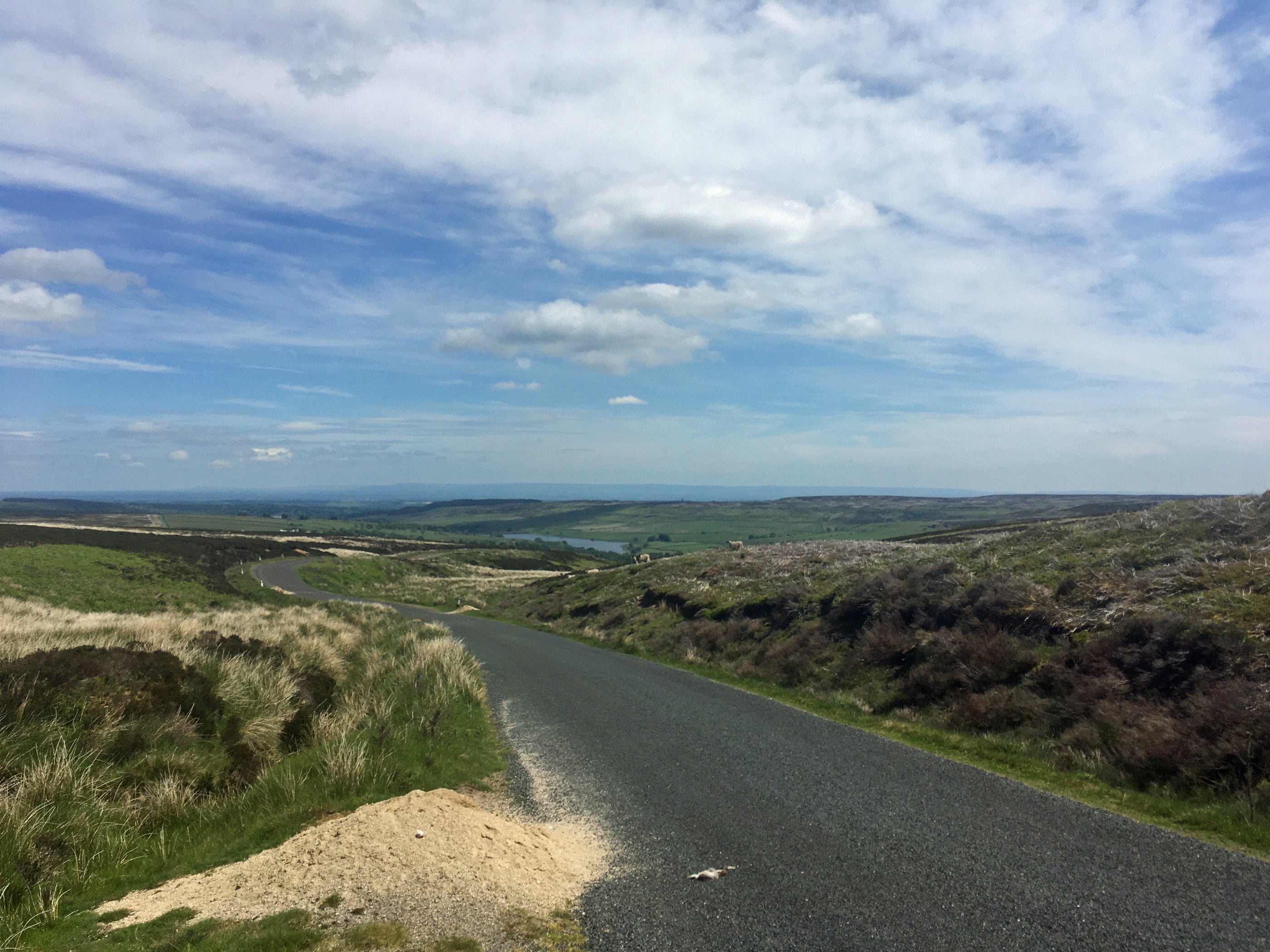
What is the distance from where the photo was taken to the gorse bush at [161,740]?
23.0 ft

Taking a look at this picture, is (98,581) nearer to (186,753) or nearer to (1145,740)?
(186,753)

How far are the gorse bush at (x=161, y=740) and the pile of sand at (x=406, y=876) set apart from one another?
107 centimetres

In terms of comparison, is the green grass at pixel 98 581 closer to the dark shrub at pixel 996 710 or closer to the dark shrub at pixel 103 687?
the dark shrub at pixel 103 687

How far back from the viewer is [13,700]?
31.4 feet

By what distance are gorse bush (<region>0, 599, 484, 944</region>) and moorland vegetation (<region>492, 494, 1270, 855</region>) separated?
10416mm

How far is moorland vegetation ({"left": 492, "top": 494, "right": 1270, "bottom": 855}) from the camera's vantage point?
9547mm

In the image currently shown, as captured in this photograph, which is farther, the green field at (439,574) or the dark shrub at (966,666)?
the green field at (439,574)

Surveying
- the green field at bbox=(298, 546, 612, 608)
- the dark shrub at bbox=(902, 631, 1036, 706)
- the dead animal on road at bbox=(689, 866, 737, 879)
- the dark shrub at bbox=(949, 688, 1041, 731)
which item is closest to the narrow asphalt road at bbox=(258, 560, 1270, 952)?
the dead animal on road at bbox=(689, 866, 737, 879)

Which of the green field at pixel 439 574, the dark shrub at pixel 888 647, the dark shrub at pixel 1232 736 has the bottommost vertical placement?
the green field at pixel 439 574

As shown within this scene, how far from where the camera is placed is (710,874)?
23.3 ft

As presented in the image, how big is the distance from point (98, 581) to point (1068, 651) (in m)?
51.4

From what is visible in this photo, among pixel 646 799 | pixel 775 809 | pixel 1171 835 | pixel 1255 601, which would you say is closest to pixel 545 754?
pixel 646 799

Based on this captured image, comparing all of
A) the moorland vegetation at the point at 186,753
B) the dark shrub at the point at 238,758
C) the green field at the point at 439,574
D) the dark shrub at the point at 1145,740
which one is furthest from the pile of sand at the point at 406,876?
the green field at the point at 439,574

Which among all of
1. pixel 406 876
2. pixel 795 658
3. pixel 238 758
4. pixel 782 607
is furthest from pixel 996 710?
pixel 238 758
